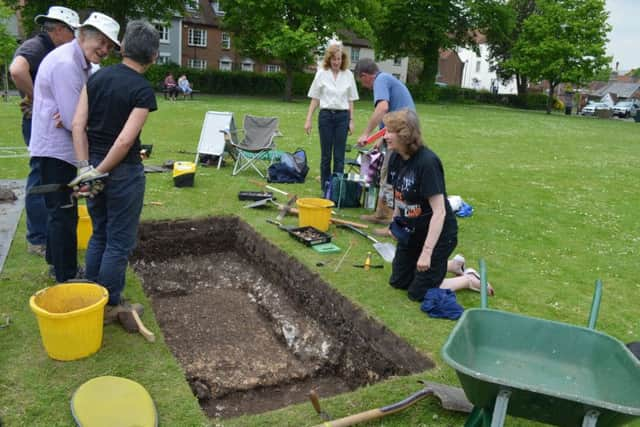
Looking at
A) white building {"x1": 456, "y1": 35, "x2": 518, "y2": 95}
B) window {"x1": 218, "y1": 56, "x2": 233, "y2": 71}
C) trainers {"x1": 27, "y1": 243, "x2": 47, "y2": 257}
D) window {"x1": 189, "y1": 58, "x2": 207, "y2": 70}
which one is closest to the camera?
trainers {"x1": 27, "y1": 243, "x2": 47, "y2": 257}

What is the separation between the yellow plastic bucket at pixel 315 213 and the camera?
5.81 metres

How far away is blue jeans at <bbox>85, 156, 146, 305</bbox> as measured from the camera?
129 inches

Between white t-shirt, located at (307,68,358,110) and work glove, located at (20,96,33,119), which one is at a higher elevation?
white t-shirt, located at (307,68,358,110)

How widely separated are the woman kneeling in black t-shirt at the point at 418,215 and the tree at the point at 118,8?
28.2 meters

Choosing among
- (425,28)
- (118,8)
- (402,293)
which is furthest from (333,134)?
(425,28)

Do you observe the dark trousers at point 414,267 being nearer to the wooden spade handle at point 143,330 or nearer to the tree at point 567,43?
the wooden spade handle at point 143,330

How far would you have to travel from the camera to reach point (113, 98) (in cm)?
308

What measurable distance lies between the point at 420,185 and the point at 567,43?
40250 mm

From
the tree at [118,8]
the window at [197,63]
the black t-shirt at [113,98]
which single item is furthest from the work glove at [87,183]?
the window at [197,63]

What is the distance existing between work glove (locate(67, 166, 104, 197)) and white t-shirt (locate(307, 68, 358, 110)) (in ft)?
13.2

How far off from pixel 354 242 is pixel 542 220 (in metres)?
3.22

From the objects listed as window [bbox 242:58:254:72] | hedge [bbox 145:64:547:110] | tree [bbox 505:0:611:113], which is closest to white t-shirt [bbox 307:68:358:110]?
hedge [bbox 145:64:547:110]

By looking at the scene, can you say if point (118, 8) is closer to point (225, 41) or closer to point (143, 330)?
point (225, 41)

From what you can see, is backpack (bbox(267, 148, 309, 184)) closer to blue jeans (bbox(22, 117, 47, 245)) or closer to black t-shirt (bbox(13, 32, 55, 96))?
blue jeans (bbox(22, 117, 47, 245))
